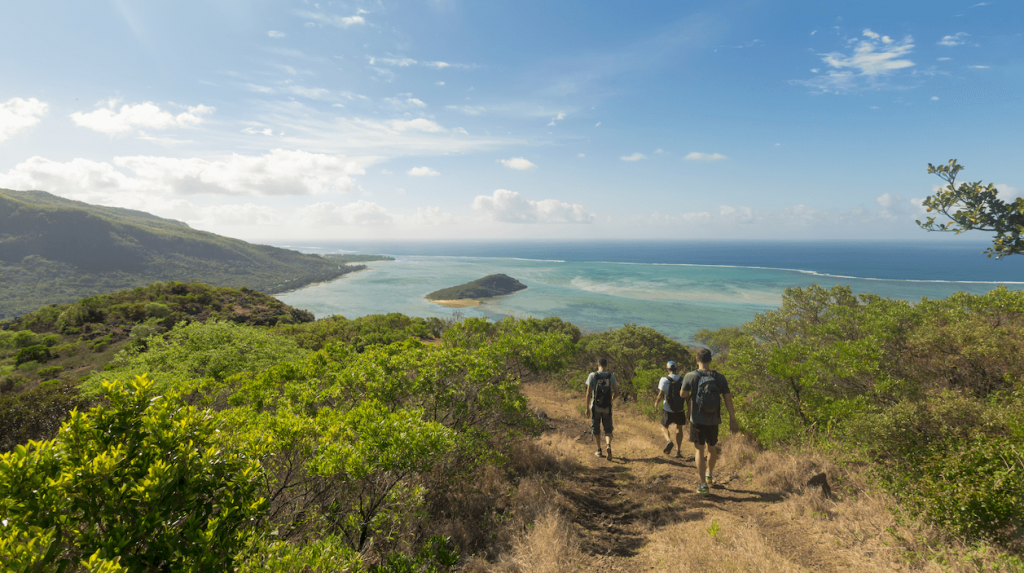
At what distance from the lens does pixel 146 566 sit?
7.09 ft

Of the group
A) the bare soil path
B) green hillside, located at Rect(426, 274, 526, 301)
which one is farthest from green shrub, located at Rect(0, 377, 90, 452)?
green hillside, located at Rect(426, 274, 526, 301)

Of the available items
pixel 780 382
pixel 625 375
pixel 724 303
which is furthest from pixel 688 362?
pixel 724 303

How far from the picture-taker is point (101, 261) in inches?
5098

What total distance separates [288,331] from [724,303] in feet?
283

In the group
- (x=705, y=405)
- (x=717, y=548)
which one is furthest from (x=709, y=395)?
(x=717, y=548)

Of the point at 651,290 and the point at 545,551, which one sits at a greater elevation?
the point at 545,551

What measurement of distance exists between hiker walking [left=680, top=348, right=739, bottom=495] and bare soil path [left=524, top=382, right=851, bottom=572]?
20.8 inches

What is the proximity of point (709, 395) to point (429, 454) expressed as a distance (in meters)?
4.45

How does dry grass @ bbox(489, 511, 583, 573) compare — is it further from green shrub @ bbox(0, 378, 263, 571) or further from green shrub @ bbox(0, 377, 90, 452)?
green shrub @ bbox(0, 377, 90, 452)

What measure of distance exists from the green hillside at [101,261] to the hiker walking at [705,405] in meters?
134

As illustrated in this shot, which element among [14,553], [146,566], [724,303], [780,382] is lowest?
[724,303]

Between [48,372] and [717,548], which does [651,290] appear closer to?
[48,372]

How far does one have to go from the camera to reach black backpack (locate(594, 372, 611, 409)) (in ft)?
26.1

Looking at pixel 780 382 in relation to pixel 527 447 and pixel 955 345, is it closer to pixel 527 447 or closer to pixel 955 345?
pixel 955 345
